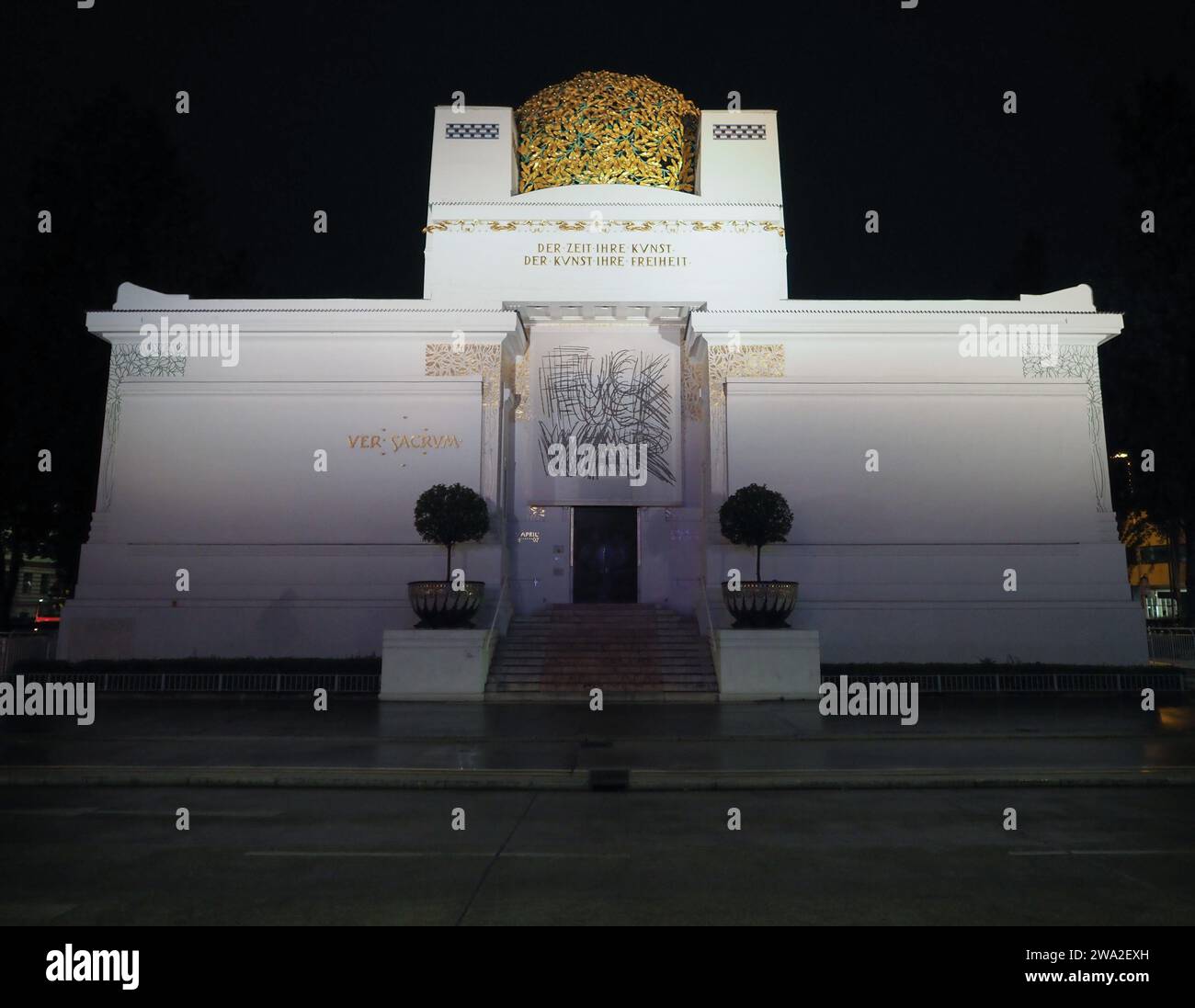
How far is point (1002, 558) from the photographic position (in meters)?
20.1

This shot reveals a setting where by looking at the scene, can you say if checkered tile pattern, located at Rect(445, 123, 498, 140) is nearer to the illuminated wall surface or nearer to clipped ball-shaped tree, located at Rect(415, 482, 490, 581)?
the illuminated wall surface

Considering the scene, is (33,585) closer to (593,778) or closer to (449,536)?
(449,536)

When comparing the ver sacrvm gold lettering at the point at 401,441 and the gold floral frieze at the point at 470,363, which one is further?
the gold floral frieze at the point at 470,363

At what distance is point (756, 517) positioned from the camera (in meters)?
18.4

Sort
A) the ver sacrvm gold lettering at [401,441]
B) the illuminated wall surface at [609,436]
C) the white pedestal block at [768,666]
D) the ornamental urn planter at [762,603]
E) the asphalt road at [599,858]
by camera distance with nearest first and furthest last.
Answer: the asphalt road at [599,858] < the white pedestal block at [768,666] < the ornamental urn planter at [762,603] < the illuminated wall surface at [609,436] < the ver sacrvm gold lettering at [401,441]

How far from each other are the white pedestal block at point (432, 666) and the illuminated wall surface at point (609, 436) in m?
2.96

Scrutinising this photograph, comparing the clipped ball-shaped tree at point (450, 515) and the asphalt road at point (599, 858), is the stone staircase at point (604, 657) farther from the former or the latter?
the asphalt road at point (599, 858)

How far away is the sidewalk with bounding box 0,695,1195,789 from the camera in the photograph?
9422 millimetres

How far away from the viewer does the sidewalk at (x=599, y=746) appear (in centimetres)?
942

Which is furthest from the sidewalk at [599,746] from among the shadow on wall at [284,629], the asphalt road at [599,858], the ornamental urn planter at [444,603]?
the shadow on wall at [284,629]

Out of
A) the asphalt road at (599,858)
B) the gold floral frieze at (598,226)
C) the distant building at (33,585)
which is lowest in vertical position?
the asphalt road at (599,858)

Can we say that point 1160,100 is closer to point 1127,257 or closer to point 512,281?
point 1127,257
